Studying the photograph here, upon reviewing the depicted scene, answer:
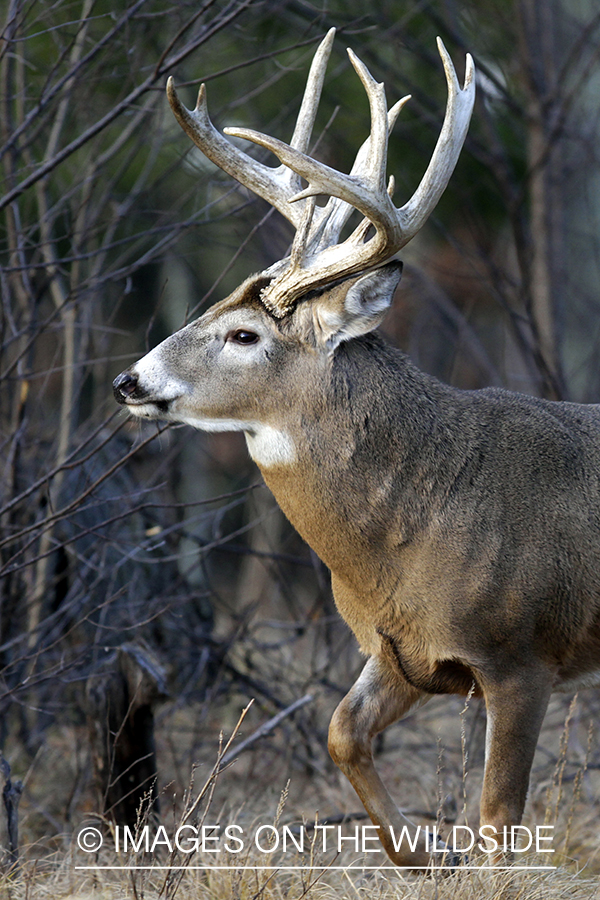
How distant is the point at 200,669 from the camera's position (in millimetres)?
6605

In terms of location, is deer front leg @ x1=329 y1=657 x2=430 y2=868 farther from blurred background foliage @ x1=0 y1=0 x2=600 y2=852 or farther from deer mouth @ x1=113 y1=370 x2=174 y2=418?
deer mouth @ x1=113 y1=370 x2=174 y2=418

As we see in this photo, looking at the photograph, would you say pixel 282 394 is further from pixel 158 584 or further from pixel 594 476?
pixel 158 584

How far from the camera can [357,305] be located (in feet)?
13.6

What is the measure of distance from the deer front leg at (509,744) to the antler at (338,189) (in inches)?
69.5

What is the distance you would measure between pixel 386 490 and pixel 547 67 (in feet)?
19.9

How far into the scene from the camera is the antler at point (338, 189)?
3.89m

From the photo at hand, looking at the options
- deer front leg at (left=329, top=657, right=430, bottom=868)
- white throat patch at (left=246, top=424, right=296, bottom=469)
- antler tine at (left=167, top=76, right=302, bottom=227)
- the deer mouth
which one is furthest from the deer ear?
deer front leg at (left=329, top=657, right=430, bottom=868)

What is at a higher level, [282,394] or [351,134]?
[351,134]

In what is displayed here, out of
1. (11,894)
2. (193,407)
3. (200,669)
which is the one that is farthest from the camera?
(200,669)

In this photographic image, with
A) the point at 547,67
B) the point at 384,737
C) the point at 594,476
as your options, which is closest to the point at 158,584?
the point at 384,737

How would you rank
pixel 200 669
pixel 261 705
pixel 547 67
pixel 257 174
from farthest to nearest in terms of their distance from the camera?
pixel 547 67
pixel 261 705
pixel 200 669
pixel 257 174

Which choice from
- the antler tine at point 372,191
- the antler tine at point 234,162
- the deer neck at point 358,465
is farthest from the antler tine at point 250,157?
the deer neck at point 358,465

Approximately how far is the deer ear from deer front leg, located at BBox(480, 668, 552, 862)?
1520 mm

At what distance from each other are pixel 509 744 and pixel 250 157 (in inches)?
111
